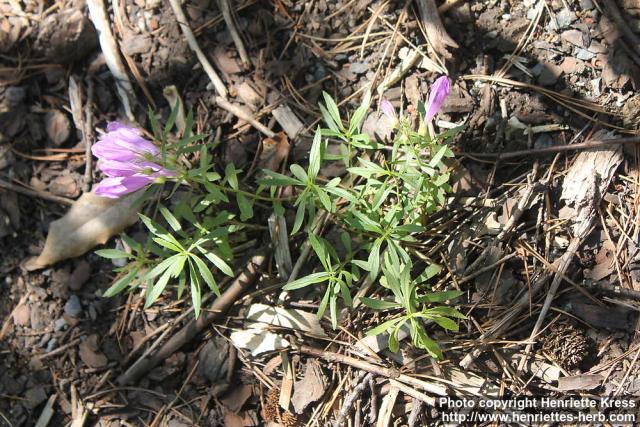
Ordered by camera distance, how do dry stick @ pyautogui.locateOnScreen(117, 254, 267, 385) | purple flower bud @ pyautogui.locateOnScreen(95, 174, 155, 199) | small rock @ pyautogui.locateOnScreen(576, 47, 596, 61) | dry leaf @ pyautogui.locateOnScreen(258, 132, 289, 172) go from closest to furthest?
purple flower bud @ pyautogui.locateOnScreen(95, 174, 155, 199) < small rock @ pyautogui.locateOnScreen(576, 47, 596, 61) < dry stick @ pyautogui.locateOnScreen(117, 254, 267, 385) < dry leaf @ pyautogui.locateOnScreen(258, 132, 289, 172)

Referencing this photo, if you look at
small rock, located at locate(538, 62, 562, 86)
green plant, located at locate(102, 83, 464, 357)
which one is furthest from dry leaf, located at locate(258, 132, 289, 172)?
small rock, located at locate(538, 62, 562, 86)

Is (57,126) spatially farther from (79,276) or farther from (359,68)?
(359,68)

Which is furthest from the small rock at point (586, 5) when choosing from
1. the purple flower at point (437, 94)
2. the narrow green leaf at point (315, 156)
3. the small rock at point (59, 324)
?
the small rock at point (59, 324)

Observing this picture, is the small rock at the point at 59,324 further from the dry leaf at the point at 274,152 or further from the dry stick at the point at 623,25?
the dry stick at the point at 623,25

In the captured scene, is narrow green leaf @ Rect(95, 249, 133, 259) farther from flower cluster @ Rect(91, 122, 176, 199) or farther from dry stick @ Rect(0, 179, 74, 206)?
dry stick @ Rect(0, 179, 74, 206)

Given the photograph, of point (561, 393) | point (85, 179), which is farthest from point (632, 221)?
point (85, 179)
